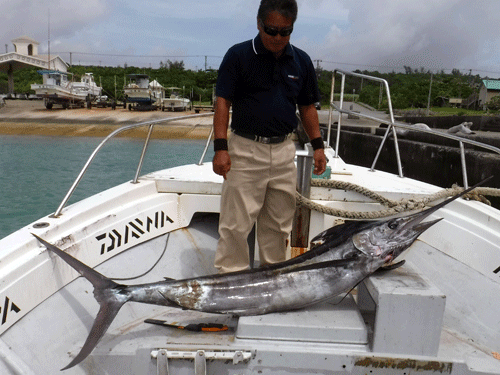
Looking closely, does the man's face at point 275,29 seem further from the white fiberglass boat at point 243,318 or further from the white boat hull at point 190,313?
the white boat hull at point 190,313

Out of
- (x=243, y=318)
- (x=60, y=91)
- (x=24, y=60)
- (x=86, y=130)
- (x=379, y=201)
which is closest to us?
(x=243, y=318)

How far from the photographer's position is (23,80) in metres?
50.7

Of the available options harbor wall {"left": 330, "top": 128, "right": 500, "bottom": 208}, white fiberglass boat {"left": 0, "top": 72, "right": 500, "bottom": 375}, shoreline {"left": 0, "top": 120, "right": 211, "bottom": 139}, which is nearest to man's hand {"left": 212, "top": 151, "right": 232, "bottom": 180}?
white fiberglass boat {"left": 0, "top": 72, "right": 500, "bottom": 375}

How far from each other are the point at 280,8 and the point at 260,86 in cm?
42

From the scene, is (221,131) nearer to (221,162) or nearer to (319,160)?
(221,162)

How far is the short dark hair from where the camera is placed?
2.22 meters

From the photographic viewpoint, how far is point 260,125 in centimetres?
244

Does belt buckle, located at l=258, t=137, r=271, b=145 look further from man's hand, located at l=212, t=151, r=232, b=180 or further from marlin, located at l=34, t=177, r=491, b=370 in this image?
marlin, located at l=34, t=177, r=491, b=370

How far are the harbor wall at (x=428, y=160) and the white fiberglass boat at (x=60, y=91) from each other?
28.6m

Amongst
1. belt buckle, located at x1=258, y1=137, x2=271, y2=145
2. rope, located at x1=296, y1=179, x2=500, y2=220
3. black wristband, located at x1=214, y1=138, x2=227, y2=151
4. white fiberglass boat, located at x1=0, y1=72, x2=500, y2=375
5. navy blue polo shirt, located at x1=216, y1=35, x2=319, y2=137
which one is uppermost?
navy blue polo shirt, located at x1=216, y1=35, x2=319, y2=137

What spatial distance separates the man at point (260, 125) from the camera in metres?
2.36

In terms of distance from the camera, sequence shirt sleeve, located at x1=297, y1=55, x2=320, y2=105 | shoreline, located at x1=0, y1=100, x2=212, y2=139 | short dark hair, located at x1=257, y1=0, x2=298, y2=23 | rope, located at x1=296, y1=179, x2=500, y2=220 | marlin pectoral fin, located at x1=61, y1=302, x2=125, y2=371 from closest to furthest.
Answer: marlin pectoral fin, located at x1=61, y1=302, x2=125, y2=371 < short dark hair, located at x1=257, y1=0, x2=298, y2=23 < shirt sleeve, located at x1=297, y1=55, x2=320, y2=105 < rope, located at x1=296, y1=179, x2=500, y2=220 < shoreline, located at x1=0, y1=100, x2=212, y2=139

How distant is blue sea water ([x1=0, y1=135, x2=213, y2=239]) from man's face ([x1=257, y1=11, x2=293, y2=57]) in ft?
22.0

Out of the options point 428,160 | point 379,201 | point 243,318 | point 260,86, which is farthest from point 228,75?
point 428,160
